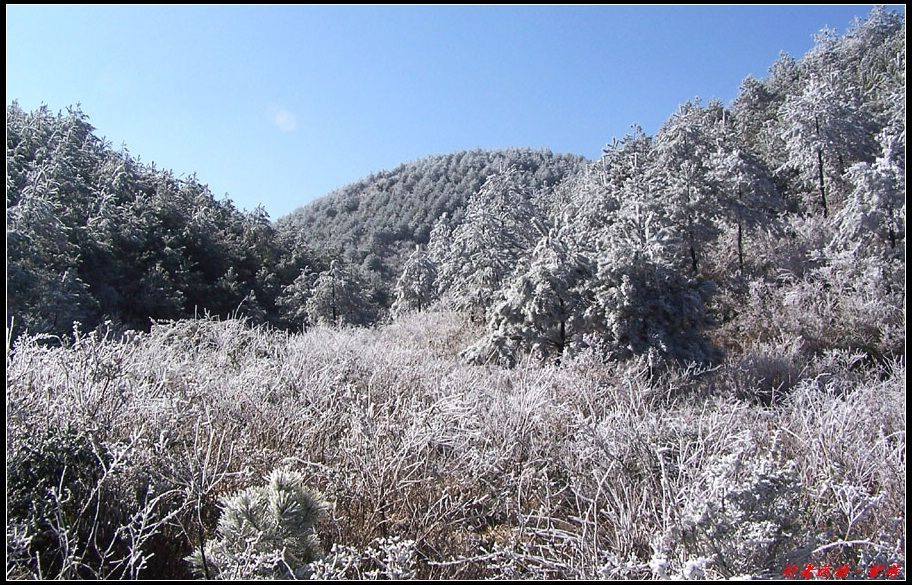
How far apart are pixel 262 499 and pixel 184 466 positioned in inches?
42.3

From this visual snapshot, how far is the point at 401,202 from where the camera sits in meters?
101

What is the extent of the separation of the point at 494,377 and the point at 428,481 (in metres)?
4.94

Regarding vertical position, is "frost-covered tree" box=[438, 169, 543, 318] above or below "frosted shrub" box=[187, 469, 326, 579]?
above

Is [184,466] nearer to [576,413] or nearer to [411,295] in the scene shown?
[576,413]

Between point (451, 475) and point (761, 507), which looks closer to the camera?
point (761, 507)

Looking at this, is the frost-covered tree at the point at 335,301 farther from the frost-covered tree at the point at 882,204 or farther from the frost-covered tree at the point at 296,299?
the frost-covered tree at the point at 882,204

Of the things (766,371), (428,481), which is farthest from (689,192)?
(428,481)

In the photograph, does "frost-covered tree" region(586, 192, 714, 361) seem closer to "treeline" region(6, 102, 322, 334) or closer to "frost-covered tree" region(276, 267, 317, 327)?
"treeline" region(6, 102, 322, 334)

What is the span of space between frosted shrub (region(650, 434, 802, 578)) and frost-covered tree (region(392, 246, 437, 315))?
109ft

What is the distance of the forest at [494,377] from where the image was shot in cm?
276

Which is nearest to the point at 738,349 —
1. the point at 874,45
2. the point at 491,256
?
the point at 491,256

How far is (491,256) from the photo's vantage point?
909 inches

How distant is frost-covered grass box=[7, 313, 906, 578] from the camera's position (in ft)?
8.53

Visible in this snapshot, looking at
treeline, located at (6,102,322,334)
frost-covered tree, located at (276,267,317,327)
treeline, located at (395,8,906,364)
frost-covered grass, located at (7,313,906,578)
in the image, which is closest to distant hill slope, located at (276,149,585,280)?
treeline, located at (6,102,322,334)
